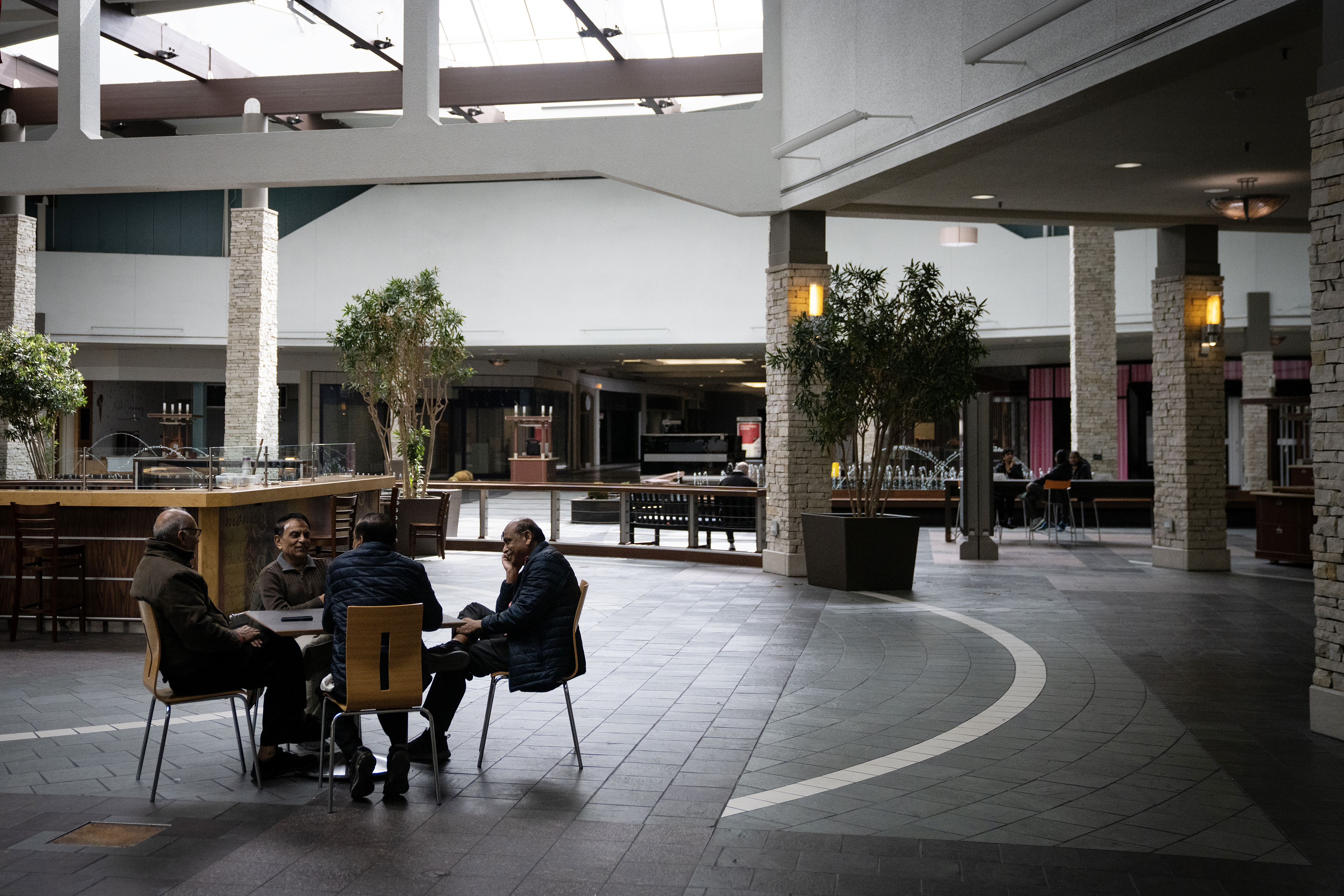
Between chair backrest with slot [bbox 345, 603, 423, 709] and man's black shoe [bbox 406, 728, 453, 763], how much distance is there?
0.54 m

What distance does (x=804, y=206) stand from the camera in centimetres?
1107

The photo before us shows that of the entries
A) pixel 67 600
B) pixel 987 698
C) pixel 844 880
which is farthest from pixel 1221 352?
pixel 67 600

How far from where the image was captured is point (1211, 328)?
1159cm

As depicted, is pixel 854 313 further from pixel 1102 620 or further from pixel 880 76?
pixel 1102 620

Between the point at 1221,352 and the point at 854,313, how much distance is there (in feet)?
14.3

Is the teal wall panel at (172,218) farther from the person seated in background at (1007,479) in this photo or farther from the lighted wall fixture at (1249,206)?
the lighted wall fixture at (1249,206)

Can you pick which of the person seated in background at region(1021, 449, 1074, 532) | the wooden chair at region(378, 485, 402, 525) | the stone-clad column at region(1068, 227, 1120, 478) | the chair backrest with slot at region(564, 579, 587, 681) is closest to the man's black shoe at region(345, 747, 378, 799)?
the chair backrest with slot at region(564, 579, 587, 681)

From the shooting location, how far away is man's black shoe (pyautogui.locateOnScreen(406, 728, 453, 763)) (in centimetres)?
471

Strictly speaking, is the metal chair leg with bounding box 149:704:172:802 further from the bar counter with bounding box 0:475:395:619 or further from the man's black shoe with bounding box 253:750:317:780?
the bar counter with bounding box 0:475:395:619

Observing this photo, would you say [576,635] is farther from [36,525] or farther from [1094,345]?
[1094,345]

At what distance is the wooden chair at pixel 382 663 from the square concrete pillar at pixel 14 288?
17.3 meters

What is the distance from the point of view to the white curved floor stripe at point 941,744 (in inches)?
170

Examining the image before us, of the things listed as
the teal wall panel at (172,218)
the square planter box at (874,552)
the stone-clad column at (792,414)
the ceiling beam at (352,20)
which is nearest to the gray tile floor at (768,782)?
the square planter box at (874,552)

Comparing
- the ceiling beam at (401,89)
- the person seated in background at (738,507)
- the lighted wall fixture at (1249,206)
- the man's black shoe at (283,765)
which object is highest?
the ceiling beam at (401,89)
